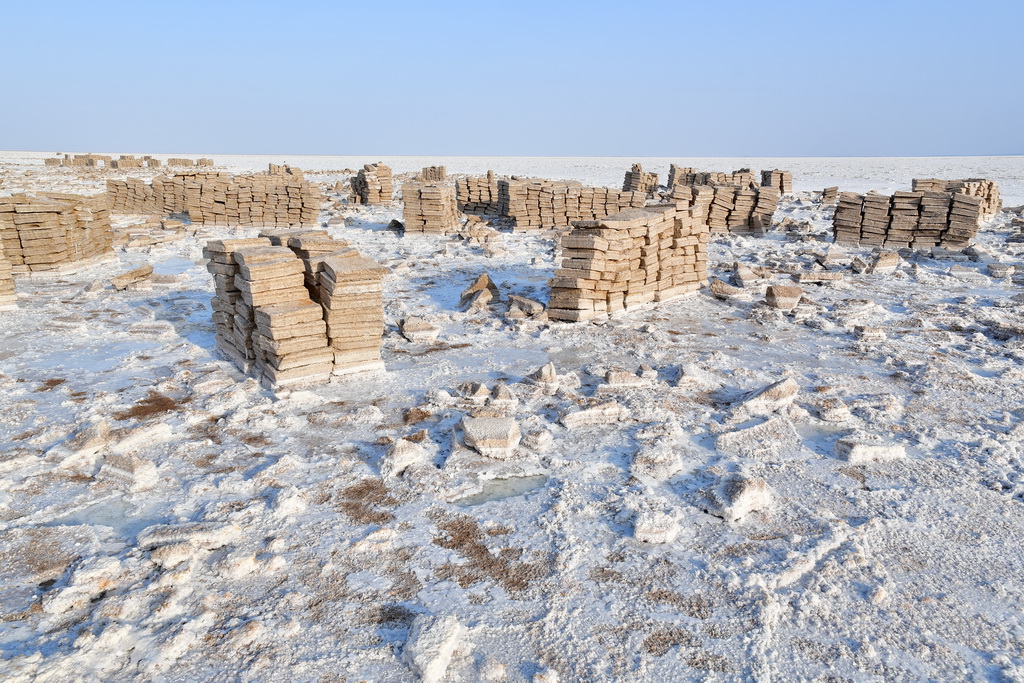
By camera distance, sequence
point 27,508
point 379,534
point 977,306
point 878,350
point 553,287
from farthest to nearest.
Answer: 1. point 977,306
2. point 553,287
3. point 878,350
4. point 27,508
5. point 379,534

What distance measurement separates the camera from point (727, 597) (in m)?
4.16

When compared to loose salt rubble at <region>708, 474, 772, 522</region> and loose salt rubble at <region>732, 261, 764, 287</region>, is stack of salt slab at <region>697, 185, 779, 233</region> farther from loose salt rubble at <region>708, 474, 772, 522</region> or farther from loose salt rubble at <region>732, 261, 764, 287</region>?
loose salt rubble at <region>708, 474, 772, 522</region>

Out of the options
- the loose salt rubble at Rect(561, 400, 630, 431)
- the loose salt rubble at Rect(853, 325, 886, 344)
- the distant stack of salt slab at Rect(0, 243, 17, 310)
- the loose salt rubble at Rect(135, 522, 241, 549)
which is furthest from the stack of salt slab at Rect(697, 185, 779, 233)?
the loose salt rubble at Rect(135, 522, 241, 549)

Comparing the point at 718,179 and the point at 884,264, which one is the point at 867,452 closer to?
the point at 884,264

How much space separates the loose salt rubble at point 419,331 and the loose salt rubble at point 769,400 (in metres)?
4.66

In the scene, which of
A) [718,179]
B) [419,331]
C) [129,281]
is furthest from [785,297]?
[718,179]

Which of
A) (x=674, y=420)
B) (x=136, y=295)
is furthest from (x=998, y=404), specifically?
(x=136, y=295)

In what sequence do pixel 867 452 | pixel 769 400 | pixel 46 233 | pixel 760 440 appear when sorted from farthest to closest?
pixel 46 233 < pixel 769 400 < pixel 760 440 < pixel 867 452

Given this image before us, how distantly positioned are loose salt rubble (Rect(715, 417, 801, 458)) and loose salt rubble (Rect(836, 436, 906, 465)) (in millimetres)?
447

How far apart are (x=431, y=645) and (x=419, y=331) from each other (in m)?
6.46

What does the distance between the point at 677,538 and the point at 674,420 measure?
2.12 metres

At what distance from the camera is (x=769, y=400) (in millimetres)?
7066

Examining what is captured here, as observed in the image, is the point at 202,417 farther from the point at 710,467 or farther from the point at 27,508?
the point at 710,467

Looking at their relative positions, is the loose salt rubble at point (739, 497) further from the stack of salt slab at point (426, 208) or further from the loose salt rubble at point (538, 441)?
the stack of salt slab at point (426, 208)
